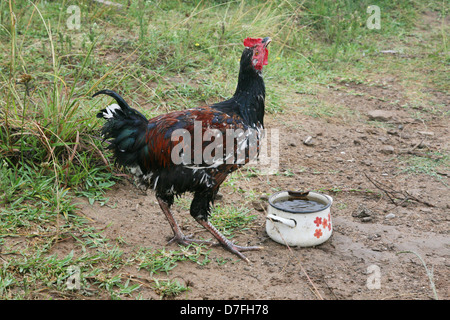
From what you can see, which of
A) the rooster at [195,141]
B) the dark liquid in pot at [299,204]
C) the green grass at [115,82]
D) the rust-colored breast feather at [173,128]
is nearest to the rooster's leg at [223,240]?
the rooster at [195,141]

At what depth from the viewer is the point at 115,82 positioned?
537 cm

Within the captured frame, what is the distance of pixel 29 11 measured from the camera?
6.66m

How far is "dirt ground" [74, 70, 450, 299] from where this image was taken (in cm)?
325

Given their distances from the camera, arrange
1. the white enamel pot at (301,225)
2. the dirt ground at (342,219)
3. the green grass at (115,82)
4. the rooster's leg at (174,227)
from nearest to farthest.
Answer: the dirt ground at (342,219), the green grass at (115,82), the white enamel pot at (301,225), the rooster's leg at (174,227)

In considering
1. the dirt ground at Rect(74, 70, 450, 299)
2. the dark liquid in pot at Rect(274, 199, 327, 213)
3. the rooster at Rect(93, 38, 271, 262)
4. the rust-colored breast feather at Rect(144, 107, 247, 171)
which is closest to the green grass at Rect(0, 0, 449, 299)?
the dirt ground at Rect(74, 70, 450, 299)

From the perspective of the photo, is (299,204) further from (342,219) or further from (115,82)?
(115,82)

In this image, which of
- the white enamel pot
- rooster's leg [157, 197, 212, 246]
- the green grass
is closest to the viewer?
the green grass

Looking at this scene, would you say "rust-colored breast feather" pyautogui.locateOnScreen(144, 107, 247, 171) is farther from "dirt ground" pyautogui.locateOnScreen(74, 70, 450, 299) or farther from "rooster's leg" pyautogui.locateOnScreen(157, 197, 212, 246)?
"dirt ground" pyautogui.locateOnScreen(74, 70, 450, 299)

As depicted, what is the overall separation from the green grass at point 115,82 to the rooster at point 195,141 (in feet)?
1.70

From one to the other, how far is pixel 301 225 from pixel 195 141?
103cm

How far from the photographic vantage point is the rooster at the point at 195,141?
3477 mm

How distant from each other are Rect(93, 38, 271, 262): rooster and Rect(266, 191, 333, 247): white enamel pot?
0.86ft

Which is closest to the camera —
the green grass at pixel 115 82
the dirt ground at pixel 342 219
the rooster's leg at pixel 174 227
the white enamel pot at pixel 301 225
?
the dirt ground at pixel 342 219

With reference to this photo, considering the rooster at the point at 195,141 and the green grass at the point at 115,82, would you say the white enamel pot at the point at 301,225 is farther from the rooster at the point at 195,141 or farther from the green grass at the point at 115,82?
the green grass at the point at 115,82
